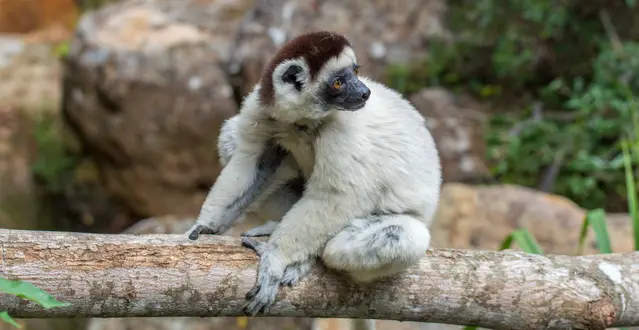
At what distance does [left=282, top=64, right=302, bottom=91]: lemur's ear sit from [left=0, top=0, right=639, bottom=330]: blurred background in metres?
2.59

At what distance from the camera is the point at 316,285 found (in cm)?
297

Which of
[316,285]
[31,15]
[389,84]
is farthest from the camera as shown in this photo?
[31,15]

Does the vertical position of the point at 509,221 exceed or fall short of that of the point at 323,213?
it falls short

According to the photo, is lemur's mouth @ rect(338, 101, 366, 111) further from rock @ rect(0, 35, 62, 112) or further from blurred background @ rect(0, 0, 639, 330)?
rock @ rect(0, 35, 62, 112)

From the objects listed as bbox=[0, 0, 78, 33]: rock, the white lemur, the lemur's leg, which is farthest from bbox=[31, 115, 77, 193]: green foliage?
the lemur's leg

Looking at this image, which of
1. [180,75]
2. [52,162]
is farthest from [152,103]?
[52,162]

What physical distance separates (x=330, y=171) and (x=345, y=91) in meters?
0.37

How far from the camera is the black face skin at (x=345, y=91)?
303 cm

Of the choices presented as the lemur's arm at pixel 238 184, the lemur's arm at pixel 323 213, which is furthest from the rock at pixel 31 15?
the lemur's arm at pixel 323 213

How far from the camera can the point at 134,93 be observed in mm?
7734

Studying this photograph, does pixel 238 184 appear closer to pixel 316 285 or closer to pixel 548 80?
pixel 316 285

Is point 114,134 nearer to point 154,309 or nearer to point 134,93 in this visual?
point 134,93

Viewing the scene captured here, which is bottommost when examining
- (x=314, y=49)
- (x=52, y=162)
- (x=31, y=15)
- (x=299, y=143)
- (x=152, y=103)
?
(x=52, y=162)

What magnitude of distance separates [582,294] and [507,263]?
0.37 m
